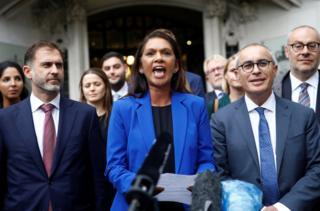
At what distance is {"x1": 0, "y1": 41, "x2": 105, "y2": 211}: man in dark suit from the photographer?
3740mm

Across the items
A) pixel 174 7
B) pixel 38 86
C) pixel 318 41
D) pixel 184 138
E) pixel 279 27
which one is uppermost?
pixel 174 7

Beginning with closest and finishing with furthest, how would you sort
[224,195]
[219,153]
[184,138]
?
[224,195] → [184,138] → [219,153]

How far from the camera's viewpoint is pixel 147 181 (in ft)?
6.59

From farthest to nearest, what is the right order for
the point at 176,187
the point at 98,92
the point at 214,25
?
the point at 214,25
the point at 98,92
the point at 176,187

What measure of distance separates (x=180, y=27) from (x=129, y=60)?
1.71 metres

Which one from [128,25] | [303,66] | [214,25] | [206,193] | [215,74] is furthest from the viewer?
[128,25]

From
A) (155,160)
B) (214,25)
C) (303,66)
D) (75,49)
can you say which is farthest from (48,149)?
(214,25)

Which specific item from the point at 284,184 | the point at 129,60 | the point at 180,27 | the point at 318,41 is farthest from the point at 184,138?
the point at 180,27

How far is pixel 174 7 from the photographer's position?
1280 cm

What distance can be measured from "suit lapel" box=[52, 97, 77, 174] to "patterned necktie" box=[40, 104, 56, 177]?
37 millimetres

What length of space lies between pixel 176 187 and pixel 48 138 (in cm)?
109

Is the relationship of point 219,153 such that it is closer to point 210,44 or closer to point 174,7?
point 210,44

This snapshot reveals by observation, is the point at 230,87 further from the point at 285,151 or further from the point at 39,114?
the point at 39,114

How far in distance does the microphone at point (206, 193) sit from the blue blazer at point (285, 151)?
2.33ft
